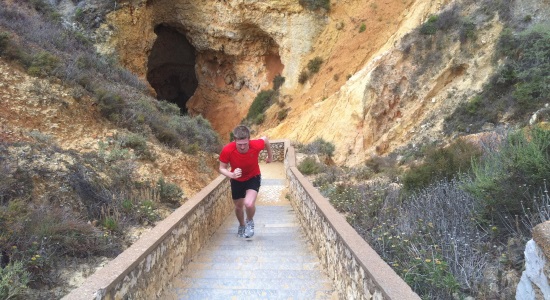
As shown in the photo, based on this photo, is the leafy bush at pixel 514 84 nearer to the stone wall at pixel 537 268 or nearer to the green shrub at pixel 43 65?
the stone wall at pixel 537 268

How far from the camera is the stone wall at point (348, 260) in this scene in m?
3.04

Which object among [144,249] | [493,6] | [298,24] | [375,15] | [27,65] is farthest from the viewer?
[298,24]

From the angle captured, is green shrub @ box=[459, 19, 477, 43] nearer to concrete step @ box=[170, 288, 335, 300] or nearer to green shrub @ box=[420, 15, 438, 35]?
green shrub @ box=[420, 15, 438, 35]

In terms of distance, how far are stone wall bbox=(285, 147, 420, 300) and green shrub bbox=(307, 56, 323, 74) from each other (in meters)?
21.8

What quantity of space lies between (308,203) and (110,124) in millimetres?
7093

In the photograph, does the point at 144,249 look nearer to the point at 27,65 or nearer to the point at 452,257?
the point at 452,257

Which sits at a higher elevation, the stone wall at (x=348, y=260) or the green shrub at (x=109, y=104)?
the green shrub at (x=109, y=104)

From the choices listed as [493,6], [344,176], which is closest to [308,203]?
[344,176]

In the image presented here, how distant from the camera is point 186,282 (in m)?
4.63

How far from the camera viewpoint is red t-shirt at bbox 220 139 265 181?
5.79m

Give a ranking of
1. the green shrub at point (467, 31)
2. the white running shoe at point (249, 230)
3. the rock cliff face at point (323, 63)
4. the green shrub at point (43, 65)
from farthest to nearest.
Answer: the rock cliff face at point (323, 63) < the green shrub at point (467, 31) < the green shrub at point (43, 65) < the white running shoe at point (249, 230)

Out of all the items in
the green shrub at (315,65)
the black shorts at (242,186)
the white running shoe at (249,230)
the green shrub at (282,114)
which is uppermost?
the green shrub at (315,65)

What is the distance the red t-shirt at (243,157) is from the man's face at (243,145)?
89 mm

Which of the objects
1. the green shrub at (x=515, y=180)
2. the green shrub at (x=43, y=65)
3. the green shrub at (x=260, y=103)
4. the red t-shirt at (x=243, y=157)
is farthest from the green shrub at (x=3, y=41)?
the green shrub at (x=260, y=103)
